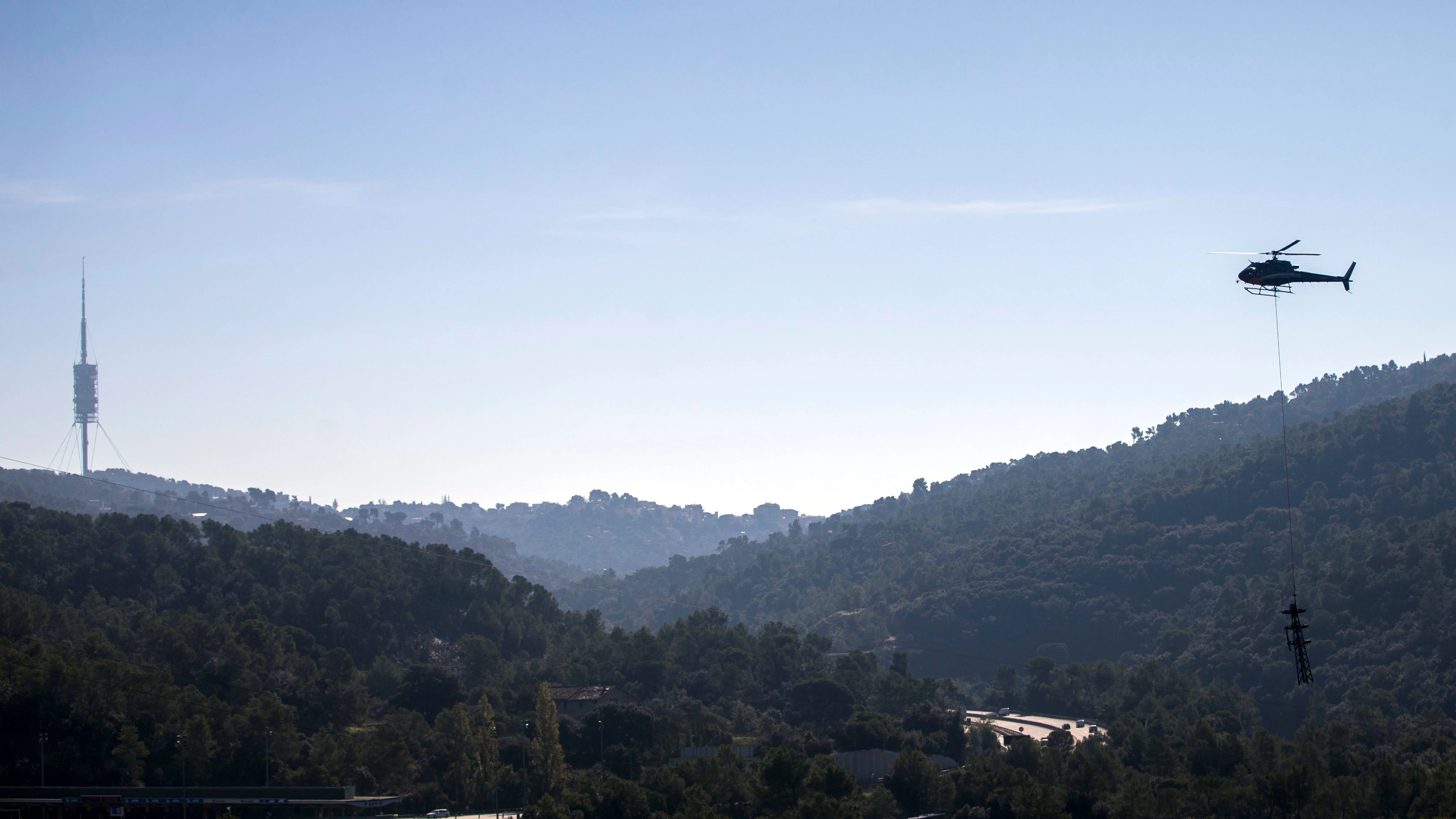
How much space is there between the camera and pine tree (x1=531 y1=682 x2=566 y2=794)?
74.4 meters

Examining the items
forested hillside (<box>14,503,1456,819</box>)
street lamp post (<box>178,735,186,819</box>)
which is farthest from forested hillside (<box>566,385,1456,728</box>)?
street lamp post (<box>178,735,186,819</box>)

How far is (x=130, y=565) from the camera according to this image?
115 meters

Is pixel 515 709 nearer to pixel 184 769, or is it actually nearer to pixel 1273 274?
pixel 184 769

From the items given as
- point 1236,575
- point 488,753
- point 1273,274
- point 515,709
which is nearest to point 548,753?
point 488,753

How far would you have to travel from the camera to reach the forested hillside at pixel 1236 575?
109438 millimetres

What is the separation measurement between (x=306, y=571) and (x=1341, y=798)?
90.7m

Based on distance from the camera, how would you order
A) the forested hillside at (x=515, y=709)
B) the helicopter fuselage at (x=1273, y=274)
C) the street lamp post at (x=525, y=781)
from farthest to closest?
the street lamp post at (x=525, y=781) → the forested hillside at (x=515, y=709) → the helicopter fuselage at (x=1273, y=274)

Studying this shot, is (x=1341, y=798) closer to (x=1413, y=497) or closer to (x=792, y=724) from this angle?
(x=792, y=724)

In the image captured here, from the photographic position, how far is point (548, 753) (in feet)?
249

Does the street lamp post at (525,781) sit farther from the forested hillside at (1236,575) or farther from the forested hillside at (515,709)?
the forested hillside at (1236,575)

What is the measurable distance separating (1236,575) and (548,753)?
302 ft

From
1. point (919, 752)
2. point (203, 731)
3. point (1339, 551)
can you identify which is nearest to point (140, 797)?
point (203, 731)

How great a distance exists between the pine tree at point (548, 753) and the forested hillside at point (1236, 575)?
57.9m

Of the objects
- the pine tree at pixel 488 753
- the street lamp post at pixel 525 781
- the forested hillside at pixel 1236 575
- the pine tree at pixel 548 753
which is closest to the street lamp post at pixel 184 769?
the pine tree at pixel 488 753
